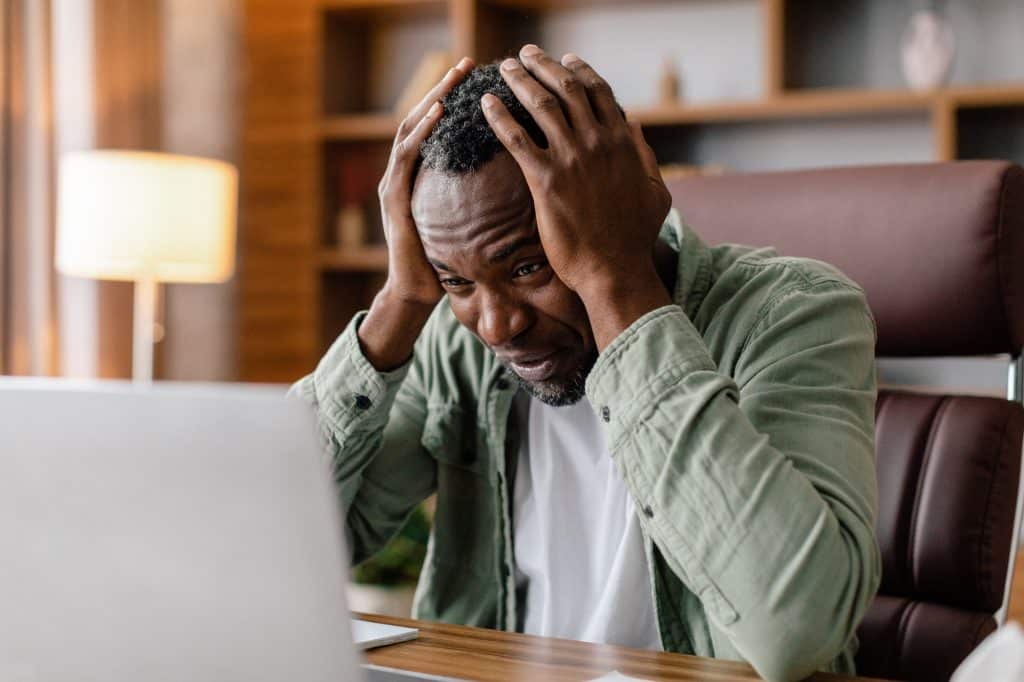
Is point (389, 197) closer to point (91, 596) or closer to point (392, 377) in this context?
point (392, 377)

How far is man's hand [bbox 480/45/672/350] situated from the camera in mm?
1065

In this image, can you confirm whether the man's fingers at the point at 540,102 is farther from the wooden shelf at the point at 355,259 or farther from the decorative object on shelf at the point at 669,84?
the wooden shelf at the point at 355,259

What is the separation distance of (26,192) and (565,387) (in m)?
2.02

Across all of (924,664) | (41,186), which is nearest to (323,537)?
(924,664)

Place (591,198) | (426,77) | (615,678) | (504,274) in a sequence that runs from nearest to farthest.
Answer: (615,678)
(591,198)
(504,274)
(426,77)

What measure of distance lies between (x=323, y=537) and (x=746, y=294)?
74 centimetres

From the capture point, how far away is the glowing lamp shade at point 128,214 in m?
2.63

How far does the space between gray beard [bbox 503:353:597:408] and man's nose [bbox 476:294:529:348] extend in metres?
0.08

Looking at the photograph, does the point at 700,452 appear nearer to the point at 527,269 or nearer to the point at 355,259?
the point at 527,269

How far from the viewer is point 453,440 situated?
1.42 metres

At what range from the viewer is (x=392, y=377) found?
133 centimetres

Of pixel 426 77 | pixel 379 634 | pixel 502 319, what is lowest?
pixel 379 634

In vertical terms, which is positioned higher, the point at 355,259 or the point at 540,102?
the point at 540,102

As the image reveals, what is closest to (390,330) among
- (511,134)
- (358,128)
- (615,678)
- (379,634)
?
(511,134)
